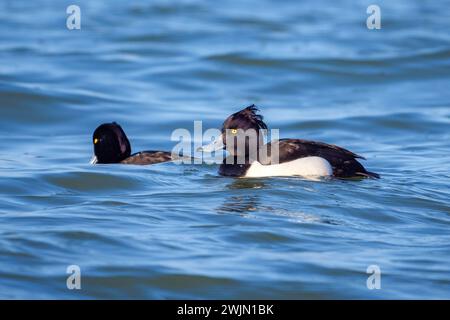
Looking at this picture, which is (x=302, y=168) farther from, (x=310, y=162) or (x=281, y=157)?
(x=281, y=157)

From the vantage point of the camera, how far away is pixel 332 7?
27.3 meters

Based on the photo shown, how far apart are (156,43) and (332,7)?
242 inches

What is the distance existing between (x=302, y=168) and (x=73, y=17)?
1525cm

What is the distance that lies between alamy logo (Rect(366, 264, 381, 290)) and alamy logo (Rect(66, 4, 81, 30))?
56.0 ft

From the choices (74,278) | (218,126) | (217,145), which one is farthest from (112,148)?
(74,278)

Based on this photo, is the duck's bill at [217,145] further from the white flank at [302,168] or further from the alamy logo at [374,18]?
the alamy logo at [374,18]

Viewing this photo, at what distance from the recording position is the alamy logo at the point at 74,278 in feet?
26.0

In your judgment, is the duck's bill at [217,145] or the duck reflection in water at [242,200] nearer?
the duck reflection in water at [242,200]

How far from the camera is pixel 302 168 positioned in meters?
11.4

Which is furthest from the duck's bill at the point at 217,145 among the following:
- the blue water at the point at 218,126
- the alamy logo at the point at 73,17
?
the alamy logo at the point at 73,17

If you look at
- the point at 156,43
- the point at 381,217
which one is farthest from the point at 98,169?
the point at 156,43

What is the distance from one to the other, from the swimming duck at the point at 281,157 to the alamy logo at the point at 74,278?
3805mm

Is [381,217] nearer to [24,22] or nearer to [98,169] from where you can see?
[98,169]

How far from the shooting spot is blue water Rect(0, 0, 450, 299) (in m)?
8.32
